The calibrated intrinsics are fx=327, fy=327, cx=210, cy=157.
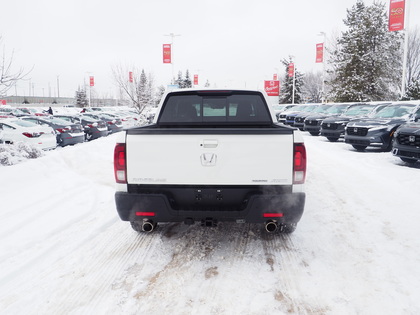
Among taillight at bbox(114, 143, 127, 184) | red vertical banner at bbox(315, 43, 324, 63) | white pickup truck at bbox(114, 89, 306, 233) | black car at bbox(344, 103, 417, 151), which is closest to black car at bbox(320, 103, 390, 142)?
black car at bbox(344, 103, 417, 151)

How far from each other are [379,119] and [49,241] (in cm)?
1192

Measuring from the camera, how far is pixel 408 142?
9.16 m

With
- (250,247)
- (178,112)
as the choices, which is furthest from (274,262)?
(178,112)

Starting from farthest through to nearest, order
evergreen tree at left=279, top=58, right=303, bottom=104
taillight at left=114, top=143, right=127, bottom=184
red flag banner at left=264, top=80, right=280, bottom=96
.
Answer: evergreen tree at left=279, top=58, right=303, bottom=104 → red flag banner at left=264, top=80, right=280, bottom=96 → taillight at left=114, top=143, right=127, bottom=184

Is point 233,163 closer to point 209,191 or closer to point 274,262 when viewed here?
point 209,191

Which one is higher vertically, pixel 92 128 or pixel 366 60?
pixel 366 60

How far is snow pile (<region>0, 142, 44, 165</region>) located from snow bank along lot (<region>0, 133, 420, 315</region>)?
3.22m

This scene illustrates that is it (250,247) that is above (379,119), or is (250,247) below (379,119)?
below

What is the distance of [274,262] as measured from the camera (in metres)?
3.79

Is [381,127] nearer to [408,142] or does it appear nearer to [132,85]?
[408,142]

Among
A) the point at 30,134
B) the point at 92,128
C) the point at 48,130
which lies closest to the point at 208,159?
the point at 30,134

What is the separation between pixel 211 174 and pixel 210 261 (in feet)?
3.56

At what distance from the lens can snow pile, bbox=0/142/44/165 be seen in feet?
30.6

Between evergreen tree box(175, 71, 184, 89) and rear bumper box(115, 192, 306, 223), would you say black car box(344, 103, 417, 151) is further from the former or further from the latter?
evergreen tree box(175, 71, 184, 89)
